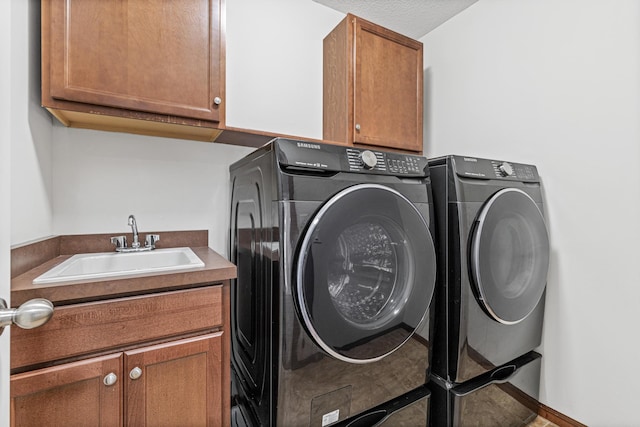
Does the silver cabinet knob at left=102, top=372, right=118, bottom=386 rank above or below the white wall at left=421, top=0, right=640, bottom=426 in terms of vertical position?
below

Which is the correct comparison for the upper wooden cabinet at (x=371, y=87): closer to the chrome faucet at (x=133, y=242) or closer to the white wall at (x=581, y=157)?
the white wall at (x=581, y=157)

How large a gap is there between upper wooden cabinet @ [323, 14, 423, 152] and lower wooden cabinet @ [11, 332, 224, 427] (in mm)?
1406

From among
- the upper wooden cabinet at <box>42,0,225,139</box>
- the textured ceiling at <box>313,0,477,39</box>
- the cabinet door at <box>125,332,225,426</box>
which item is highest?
the textured ceiling at <box>313,0,477,39</box>

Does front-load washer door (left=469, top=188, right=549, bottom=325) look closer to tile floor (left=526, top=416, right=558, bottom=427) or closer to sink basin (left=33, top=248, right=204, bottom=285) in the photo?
tile floor (left=526, top=416, right=558, bottom=427)

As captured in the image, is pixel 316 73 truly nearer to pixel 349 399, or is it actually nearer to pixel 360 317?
pixel 360 317

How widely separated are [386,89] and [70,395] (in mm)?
2079

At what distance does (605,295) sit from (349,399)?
1.36m

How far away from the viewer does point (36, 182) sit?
1.27 metres

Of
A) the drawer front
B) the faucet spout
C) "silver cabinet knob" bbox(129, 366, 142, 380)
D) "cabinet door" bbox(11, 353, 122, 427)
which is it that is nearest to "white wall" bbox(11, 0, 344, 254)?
the faucet spout

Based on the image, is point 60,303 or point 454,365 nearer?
point 60,303

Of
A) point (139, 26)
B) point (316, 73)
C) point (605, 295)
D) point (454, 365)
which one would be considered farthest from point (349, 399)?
point (316, 73)

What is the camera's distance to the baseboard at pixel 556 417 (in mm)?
1643

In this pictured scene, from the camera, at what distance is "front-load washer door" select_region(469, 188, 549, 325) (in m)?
1.38

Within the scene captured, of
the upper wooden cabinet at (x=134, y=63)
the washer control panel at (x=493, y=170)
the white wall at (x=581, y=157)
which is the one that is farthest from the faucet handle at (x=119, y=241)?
the white wall at (x=581, y=157)
